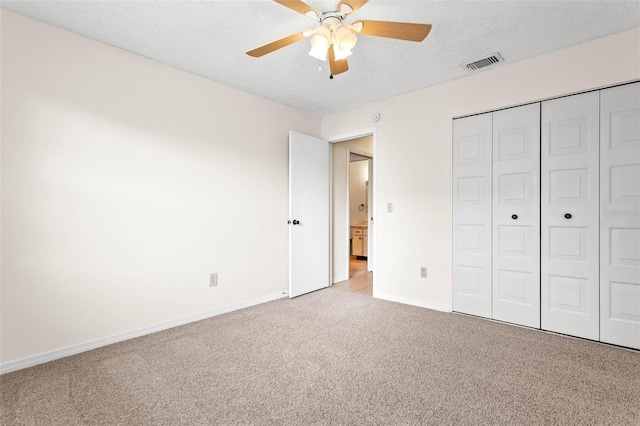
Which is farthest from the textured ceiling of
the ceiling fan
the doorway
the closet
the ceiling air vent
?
the doorway

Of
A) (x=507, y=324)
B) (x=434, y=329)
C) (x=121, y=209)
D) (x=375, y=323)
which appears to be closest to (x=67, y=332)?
(x=121, y=209)

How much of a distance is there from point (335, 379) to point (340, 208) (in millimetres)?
2980

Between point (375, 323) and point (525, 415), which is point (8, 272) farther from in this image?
point (525, 415)

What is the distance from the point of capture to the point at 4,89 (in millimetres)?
2059

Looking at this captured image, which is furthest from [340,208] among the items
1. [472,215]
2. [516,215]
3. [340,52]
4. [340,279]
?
[340,52]

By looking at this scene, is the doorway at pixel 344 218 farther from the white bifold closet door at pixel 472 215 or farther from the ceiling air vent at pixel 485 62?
the ceiling air vent at pixel 485 62

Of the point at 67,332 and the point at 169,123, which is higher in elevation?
the point at 169,123

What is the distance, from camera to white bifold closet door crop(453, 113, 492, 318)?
3.03 meters

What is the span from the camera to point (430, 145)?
3375mm

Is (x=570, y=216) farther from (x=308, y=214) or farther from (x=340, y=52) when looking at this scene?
(x=308, y=214)

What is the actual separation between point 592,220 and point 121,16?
13.0ft

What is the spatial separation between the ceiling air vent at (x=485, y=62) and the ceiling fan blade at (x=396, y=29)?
1258mm

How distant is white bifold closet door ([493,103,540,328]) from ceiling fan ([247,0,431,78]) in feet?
5.28

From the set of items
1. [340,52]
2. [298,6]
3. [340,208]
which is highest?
[298,6]
